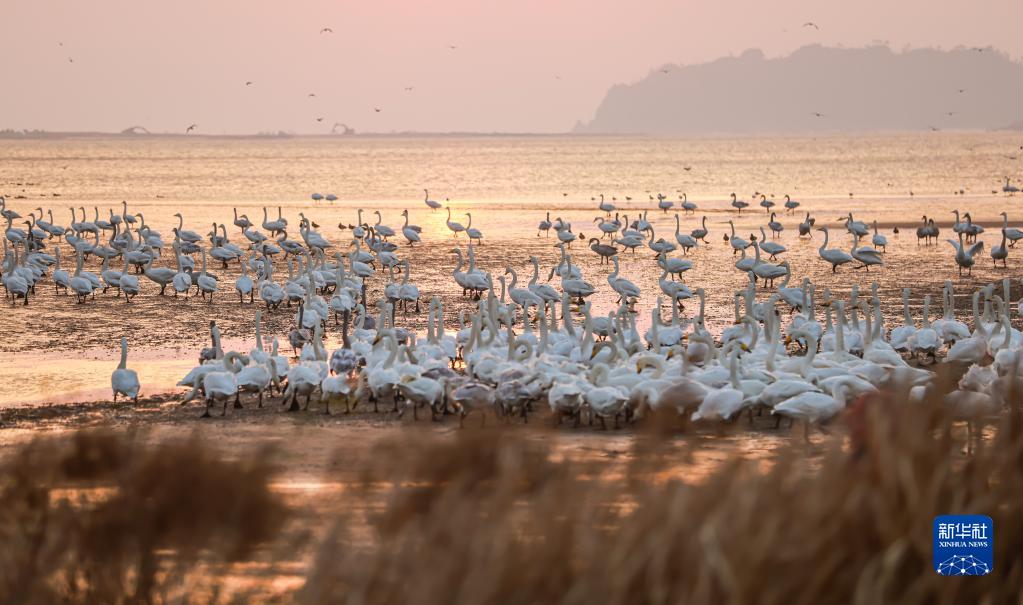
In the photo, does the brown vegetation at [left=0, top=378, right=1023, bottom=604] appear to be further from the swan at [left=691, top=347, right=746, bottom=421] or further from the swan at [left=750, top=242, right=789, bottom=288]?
the swan at [left=750, top=242, right=789, bottom=288]

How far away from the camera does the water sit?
20047mm

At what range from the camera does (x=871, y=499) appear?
209 inches

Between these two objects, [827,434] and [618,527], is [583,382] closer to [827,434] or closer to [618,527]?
[827,434]

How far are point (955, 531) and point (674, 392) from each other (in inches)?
49.6

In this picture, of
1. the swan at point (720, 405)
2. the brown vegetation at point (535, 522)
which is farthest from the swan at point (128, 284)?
the brown vegetation at point (535, 522)

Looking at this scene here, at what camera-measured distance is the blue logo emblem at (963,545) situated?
17.2ft

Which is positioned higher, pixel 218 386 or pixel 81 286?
pixel 81 286

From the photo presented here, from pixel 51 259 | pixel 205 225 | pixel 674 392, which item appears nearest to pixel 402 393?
pixel 674 392

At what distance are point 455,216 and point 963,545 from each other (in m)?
46.0

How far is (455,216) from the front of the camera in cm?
5100

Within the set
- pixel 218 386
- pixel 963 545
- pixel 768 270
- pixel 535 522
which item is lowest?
pixel 218 386

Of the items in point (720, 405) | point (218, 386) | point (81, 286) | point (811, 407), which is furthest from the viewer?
point (81, 286)

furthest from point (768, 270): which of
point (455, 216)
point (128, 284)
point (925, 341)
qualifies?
point (455, 216)

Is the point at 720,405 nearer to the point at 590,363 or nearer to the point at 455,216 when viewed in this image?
the point at 590,363
